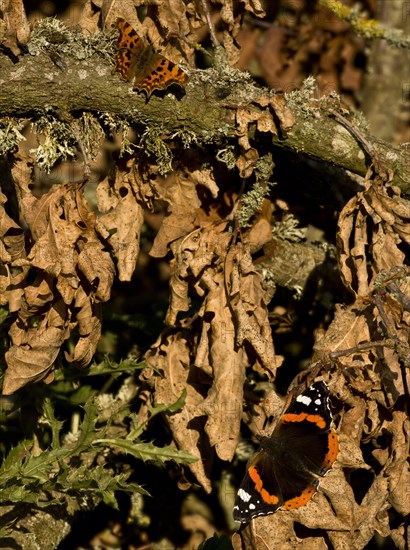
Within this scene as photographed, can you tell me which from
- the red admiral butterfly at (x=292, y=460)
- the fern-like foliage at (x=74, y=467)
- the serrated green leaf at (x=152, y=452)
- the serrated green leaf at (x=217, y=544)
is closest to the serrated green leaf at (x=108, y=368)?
the fern-like foliage at (x=74, y=467)

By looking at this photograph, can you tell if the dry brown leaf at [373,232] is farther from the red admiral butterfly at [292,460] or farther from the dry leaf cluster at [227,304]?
the red admiral butterfly at [292,460]

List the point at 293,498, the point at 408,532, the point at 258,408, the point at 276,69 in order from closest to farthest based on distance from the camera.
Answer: the point at 293,498 → the point at 408,532 → the point at 258,408 → the point at 276,69

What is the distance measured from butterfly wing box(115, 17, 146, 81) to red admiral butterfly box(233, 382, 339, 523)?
4.86 feet

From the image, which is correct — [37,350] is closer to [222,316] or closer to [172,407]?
[172,407]

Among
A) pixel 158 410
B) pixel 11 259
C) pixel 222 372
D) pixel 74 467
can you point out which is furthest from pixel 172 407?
pixel 11 259

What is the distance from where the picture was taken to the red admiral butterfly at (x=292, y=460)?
330 cm

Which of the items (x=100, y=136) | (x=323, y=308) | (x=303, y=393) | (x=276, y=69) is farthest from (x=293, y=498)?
(x=276, y=69)

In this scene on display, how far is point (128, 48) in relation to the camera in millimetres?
3412

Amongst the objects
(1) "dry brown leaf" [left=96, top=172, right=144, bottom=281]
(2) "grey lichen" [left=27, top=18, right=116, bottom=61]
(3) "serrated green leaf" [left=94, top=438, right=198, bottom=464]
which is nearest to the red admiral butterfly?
(3) "serrated green leaf" [left=94, top=438, right=198, bottom=464]

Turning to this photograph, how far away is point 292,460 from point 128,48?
→ 1.82m

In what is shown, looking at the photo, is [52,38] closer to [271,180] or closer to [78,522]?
[271,180]

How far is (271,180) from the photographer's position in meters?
4.07

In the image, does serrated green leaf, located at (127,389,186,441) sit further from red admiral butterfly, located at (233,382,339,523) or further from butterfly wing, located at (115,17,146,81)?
butterfly wing, located at (115,17,146,81)

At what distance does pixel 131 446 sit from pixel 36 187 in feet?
9.70
